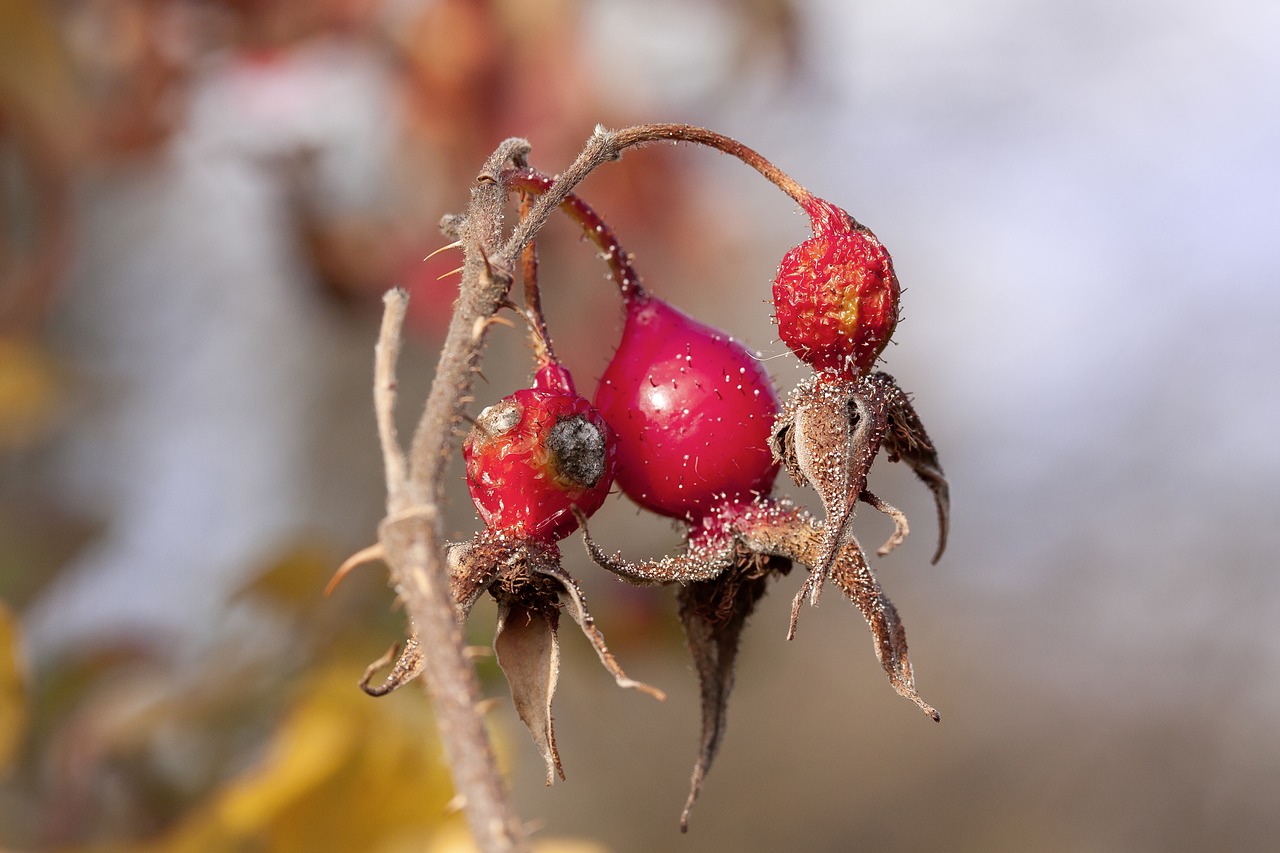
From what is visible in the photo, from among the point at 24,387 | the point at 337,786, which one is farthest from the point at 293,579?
the point at 24,387

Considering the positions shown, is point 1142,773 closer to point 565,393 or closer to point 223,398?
point 223,398

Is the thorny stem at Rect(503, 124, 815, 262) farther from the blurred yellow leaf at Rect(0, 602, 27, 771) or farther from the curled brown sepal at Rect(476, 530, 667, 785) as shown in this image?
the blurred yellow leaf at Rect(0, 602, 27, 771)

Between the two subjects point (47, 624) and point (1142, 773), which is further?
point (1142, 773)

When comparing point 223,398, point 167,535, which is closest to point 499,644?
point 167,535

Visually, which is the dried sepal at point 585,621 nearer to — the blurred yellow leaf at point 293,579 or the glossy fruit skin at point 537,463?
the glossy fruit skin at point 537,463

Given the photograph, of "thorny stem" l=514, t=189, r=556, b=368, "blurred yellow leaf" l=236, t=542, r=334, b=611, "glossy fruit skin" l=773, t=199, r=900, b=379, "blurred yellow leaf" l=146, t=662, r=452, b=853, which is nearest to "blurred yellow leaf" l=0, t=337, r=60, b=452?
"blurred yellow leaf" l=236, t=542, r=334, b=611

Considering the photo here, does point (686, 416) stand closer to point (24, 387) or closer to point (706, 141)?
point (706, 141)
